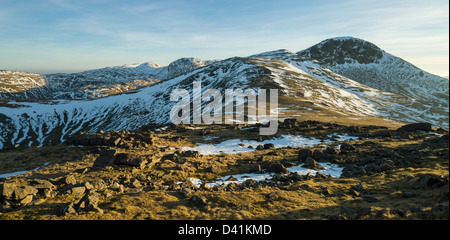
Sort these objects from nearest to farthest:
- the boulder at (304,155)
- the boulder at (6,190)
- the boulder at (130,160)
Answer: the boulder at (6,190)
the boulder at (130,160)
the boulder at (304,155)

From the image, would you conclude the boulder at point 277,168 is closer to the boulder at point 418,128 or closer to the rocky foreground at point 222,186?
the rocky foreground at point 222,186

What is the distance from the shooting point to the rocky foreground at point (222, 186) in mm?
14305

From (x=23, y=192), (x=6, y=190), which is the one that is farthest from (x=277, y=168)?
(x=6, y=190)

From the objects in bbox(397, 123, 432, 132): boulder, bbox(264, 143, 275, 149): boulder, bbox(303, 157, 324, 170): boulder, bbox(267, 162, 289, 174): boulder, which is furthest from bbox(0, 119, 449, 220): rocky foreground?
bbox(397, 123, 432, 132): boulder

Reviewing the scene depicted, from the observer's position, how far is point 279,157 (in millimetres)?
31625

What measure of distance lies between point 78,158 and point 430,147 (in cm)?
4927

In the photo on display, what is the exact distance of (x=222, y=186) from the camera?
67.4ft

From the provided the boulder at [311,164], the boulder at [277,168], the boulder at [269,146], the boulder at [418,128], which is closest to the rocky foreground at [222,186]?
the boulder at [311,164]

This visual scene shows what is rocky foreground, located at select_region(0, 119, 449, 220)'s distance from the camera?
1430 centimetres

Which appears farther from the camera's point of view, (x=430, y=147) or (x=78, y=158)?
(x=430, y=147)

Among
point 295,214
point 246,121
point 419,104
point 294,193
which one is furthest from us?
point 419,104
